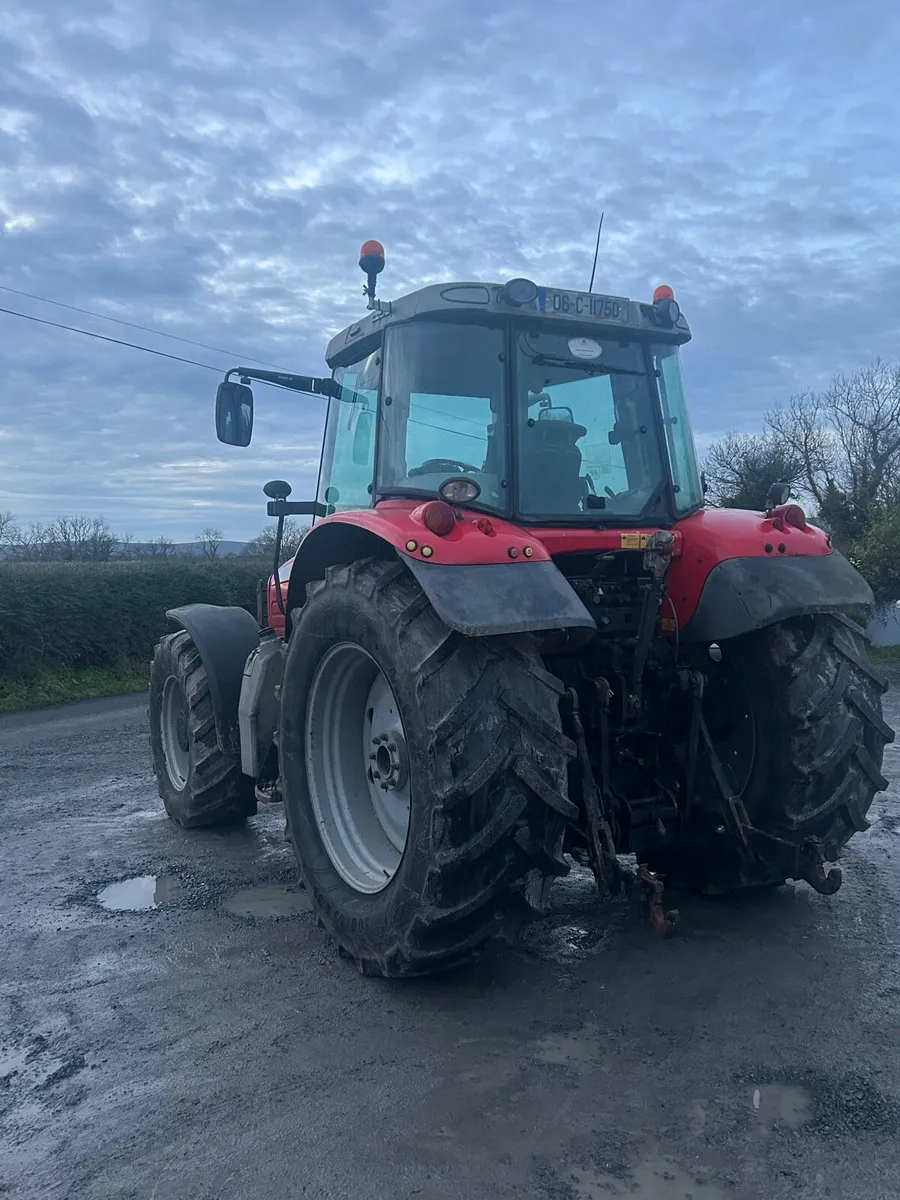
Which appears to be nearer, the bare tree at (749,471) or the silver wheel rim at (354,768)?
the silver wheel rim at (354,768)

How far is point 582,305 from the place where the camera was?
13.7ft

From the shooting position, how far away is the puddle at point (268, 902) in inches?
176

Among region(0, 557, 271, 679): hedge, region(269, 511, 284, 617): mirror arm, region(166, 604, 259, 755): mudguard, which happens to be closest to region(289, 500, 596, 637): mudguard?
region(269, 511, 284, 617): mirror arm

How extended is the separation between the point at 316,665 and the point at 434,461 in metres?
0.96

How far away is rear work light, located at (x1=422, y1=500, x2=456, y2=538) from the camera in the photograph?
11.0ft

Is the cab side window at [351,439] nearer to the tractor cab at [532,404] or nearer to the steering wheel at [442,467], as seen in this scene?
the tractor cab at [532,404]

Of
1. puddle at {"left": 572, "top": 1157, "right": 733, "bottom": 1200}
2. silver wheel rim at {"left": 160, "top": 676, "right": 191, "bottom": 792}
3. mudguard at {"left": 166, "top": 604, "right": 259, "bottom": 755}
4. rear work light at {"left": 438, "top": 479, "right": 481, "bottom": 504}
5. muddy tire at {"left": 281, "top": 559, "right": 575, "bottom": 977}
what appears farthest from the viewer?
silver wheel rim at {"left": 160, "top": 676, "right": 191, "bottom": 792}

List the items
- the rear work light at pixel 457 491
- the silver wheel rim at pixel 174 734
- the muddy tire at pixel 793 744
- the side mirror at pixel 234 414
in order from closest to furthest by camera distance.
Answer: the rear work light at pixel 457 491 < the muddy tire at pixel 793 744 < the side mirror at pixel 234 414 < the silver wheel rim at pixel 174 734

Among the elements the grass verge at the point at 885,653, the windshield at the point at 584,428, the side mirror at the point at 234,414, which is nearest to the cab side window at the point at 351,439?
the side mirror at the point at 234,414

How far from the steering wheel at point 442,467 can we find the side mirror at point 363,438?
1.66 ft

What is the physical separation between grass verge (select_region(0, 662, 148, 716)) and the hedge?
5.2 inches

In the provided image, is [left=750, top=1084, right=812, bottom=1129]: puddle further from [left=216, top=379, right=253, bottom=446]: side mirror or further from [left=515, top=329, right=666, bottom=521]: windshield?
[left=216, top=379, right=253, bottom=446]: side mirror

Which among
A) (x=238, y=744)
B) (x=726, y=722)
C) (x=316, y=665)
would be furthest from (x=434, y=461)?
(x=238, y=744)

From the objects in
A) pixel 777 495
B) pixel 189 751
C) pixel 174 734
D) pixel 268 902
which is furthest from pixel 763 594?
pixel 174 734
